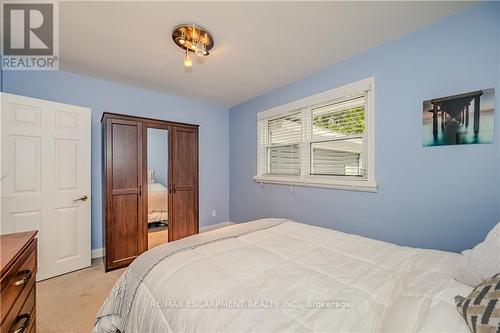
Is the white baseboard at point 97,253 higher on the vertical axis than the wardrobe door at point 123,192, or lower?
lower

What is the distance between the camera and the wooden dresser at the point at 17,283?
2.85 feet

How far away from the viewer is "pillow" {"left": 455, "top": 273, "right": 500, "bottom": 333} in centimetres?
62

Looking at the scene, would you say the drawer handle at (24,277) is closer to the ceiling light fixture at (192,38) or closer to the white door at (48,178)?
the white door at (48,178)

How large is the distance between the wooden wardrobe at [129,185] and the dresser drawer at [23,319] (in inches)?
50.7

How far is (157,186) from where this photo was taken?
2.90 m

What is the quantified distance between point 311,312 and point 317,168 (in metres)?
2.20

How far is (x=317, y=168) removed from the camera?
2.84 m

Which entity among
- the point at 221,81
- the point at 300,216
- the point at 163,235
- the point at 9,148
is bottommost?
the point at 163,235

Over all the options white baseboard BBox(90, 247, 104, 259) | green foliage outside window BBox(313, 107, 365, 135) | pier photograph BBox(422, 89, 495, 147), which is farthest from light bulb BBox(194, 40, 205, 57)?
white baseboard BBox(90, 247, 104, 259)

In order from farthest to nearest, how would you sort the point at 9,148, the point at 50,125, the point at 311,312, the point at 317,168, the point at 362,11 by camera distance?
1. the point at 317,168
2. the point at 50,125
3. the point at 9,148
4. the point at 362,11
5. the point at 311,312

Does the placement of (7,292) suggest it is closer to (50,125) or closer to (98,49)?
(50,125)

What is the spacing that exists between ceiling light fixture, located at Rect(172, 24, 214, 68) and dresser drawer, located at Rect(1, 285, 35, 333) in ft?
6.66

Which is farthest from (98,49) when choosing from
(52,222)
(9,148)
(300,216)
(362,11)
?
(300,216)

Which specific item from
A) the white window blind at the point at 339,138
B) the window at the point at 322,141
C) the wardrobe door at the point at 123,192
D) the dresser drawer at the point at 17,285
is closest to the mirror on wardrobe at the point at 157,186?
the wardrobe door at the point at 123,192
